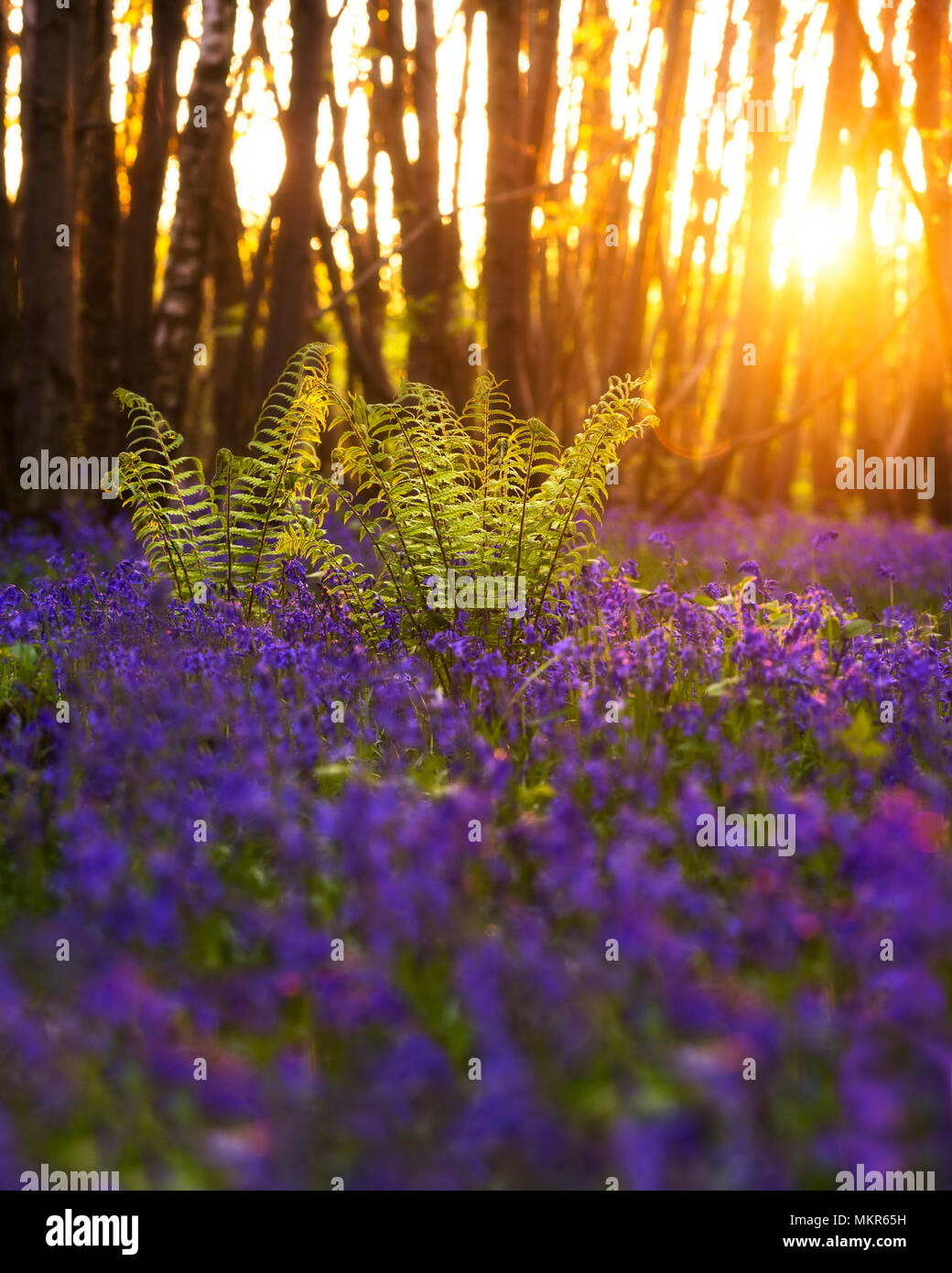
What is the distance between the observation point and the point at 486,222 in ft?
33.9

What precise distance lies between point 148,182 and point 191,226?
3010 mm

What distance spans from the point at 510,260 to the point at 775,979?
8.76 meters

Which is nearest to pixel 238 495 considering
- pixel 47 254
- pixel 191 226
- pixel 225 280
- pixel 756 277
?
pixel 47 254

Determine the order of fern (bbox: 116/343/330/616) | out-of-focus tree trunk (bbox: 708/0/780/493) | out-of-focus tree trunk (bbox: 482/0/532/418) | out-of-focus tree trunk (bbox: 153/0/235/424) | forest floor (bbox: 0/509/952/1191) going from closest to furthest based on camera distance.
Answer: forest floor (bbox: 0/509/952/1191) < fern (bbox: 116/343/330/616) < out-of-focus tree trunk (bbox: 153/0/235/424) < out-of-focus tree trunk (bbox: 482/0/532/418) < out-of-focus tree trunk (bbox: 708/0/780/493)

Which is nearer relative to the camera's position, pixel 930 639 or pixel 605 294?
pixel 930 639

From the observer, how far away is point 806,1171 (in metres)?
1.79

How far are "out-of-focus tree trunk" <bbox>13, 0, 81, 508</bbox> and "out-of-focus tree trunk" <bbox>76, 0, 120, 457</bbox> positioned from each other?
1.62 m

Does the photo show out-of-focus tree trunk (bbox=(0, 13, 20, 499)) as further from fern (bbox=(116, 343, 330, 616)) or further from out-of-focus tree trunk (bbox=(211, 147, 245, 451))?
out-of-focus tree trunk (bbox=(211, 147, 245, 451))

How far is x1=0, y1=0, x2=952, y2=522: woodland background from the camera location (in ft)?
30.6

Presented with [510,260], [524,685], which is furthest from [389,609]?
[510,260]

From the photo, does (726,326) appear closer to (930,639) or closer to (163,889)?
(930,639)

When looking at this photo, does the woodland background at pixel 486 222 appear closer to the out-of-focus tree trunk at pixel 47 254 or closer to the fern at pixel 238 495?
the out-of-focus tree trunk at pixel 47 254

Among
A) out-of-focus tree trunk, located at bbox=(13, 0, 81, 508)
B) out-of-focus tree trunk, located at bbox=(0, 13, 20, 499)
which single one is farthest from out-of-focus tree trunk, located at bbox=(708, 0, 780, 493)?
out-of-focus tree trunk, located at bbox=(0, 13, 20, 499)
